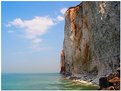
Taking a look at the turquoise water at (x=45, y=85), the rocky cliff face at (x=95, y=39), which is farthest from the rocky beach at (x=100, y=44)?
the turquoise water at (x=45, y=85)

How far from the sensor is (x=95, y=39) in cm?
3156

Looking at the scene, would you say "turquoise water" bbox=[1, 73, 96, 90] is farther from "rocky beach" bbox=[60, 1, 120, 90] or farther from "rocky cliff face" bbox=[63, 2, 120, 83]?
"rocky cliff face" bbox=[63, 2, 120, 83]

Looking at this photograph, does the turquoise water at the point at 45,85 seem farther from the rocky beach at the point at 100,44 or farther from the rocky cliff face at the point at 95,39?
the rocky cliff face at the point at 95,39

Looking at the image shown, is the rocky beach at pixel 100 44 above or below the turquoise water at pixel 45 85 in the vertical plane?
above

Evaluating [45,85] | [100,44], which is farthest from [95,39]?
[45,85]

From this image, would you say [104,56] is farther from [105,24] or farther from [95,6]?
[95,6]

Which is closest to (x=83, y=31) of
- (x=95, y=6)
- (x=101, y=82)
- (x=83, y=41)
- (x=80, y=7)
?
(x=83, y=41)

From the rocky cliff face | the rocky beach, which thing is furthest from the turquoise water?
the rocky cliff face

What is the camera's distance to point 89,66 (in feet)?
130

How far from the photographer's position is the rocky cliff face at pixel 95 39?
26719 millimetres

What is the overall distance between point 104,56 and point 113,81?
10.2 metres

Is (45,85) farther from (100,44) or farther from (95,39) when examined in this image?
(95,39)

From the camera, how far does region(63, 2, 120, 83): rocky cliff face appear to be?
2672cm

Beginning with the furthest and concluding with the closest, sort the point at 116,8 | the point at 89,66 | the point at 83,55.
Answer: the point at 83,55, the point at 89,66, the point at 116,8
